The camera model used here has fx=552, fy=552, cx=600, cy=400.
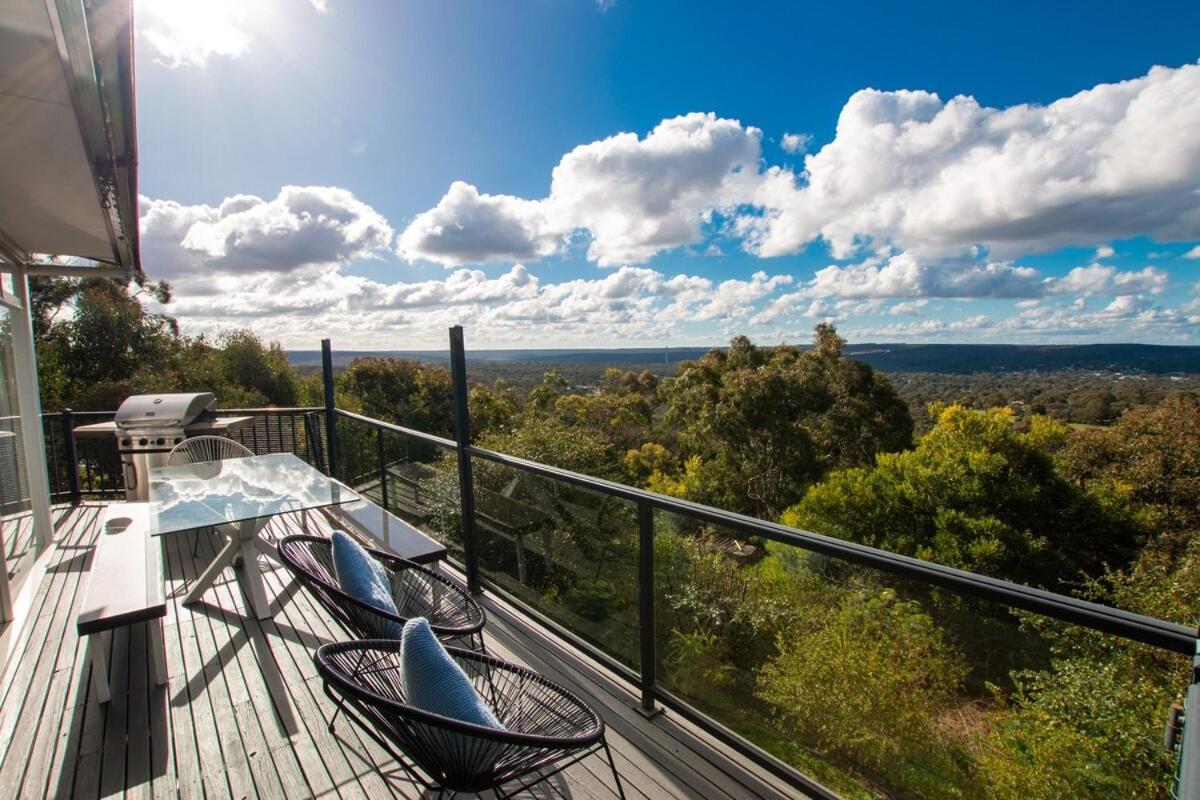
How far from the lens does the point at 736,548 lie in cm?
198

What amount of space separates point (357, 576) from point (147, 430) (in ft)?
14.1

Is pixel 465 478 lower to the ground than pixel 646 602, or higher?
higher

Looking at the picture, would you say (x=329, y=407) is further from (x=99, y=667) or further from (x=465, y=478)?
(x=99, y=667)

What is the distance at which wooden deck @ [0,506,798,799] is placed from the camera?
188 centimetres

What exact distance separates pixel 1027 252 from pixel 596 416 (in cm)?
3169

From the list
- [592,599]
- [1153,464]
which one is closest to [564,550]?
[592,599]

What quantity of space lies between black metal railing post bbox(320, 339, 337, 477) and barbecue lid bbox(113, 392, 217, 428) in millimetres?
1092

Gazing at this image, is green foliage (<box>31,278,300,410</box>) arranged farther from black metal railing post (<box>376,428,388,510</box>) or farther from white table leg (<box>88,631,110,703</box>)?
white table leg (<box>88,631,110,703</box>)

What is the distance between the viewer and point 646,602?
2.29m

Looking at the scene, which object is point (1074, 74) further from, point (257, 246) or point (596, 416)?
point (257, 246)

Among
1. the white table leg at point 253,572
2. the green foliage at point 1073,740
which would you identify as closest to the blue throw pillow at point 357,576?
the white table leg at point 253,572

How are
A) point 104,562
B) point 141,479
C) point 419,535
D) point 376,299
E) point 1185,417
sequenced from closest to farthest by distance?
point 104,562 < point 419,535 < point 141,479 < point 1185,417 < point 376,299

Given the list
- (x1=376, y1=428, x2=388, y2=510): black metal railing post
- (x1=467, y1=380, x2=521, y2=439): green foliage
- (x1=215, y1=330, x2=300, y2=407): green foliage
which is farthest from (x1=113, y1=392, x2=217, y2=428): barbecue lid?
(x1=467, y1=380, x2=521, y2=439): green foliage

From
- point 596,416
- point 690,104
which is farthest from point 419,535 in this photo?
point 596,416
